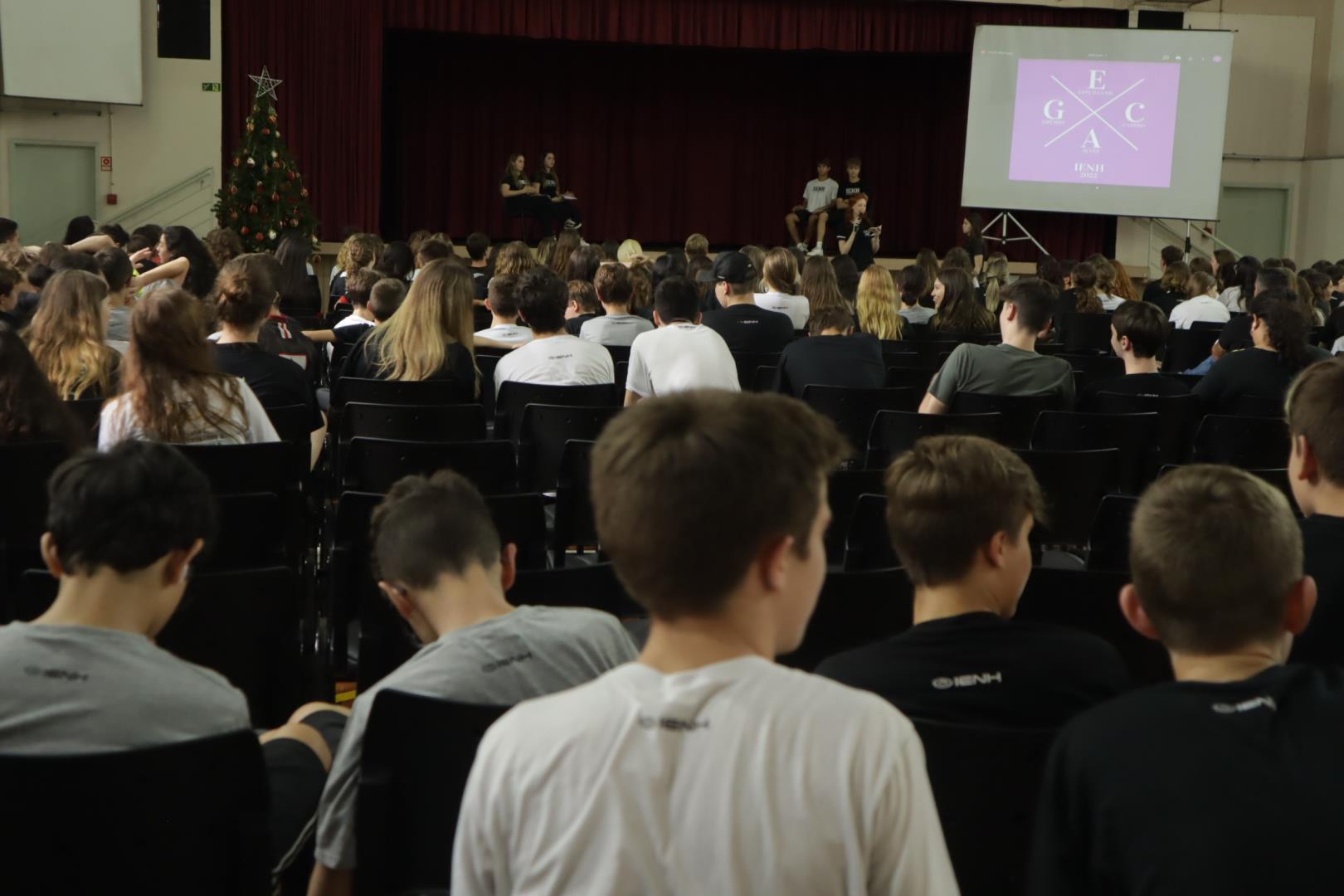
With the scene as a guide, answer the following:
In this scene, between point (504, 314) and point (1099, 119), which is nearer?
point (504, 314)

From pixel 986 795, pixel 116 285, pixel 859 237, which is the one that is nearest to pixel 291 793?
pixel 986 795

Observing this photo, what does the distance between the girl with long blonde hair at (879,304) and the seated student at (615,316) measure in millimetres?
1455

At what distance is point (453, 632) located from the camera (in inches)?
86.9

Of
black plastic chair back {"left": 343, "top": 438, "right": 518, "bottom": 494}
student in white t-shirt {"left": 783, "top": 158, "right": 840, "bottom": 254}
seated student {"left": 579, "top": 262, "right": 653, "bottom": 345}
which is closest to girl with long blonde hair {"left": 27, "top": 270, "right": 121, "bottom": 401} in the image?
black plastic chair back {"left": 343, "top": 438, "right": 518, "bottom": 494}

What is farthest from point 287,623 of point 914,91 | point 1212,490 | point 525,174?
point 914,91

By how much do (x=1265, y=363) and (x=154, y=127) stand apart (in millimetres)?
11938

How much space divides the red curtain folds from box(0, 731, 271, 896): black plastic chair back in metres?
13.9

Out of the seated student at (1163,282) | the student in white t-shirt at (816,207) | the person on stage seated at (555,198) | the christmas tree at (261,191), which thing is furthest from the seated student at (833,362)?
the student in white t-shirt at (816,207)

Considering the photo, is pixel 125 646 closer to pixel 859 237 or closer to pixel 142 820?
pixel 142 820

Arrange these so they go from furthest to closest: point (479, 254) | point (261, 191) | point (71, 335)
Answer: point (261, 191) → point (479, 254) → point (71, 335)

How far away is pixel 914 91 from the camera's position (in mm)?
18422

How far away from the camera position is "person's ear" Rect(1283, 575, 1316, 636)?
5.95 ft

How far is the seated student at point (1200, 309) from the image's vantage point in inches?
363

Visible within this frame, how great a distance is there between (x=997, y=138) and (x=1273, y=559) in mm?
14519
